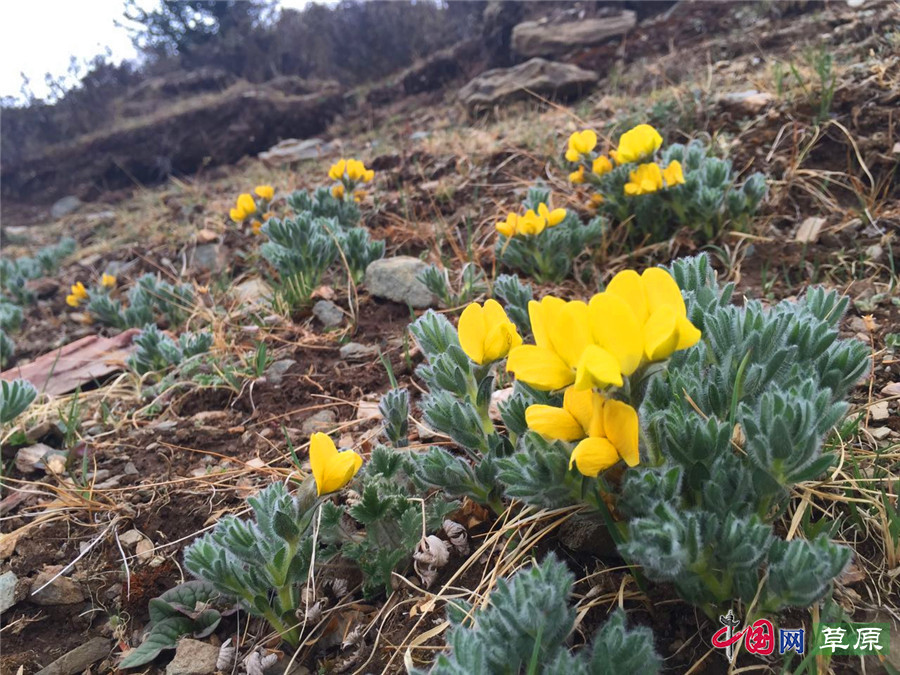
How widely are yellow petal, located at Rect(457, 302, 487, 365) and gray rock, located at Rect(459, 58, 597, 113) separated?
598 centimetres

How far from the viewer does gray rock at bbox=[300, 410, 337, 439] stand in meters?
2.12

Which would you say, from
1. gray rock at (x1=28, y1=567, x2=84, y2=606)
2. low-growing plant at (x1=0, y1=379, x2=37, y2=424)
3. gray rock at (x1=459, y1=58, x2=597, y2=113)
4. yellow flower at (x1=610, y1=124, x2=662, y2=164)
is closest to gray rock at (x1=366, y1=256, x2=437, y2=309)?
yellow flower at (x1=610, y1=124, x2=662, y2=164)

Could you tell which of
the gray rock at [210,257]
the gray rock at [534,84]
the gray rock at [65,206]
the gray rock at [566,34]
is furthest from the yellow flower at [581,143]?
the gray rock at [65,206]

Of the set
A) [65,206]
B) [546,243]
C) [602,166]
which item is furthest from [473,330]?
[65,206]

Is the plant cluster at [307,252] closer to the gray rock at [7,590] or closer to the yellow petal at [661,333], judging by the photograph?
the gray rock at [7,590]

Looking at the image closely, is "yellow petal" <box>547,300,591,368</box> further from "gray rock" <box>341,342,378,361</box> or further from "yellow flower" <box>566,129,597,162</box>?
"yellow flower" <box>566,129,597,162</box>

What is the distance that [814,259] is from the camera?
101 inches

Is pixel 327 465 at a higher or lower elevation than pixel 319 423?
higher

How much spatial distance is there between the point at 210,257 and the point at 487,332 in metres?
4.09

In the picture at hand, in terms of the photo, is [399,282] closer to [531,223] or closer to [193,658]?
[531,223]

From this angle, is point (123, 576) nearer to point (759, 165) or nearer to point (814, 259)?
point (814, 259)

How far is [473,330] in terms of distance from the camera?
4.18ft

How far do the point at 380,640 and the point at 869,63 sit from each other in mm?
4034

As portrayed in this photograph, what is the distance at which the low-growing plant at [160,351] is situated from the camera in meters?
2.90
